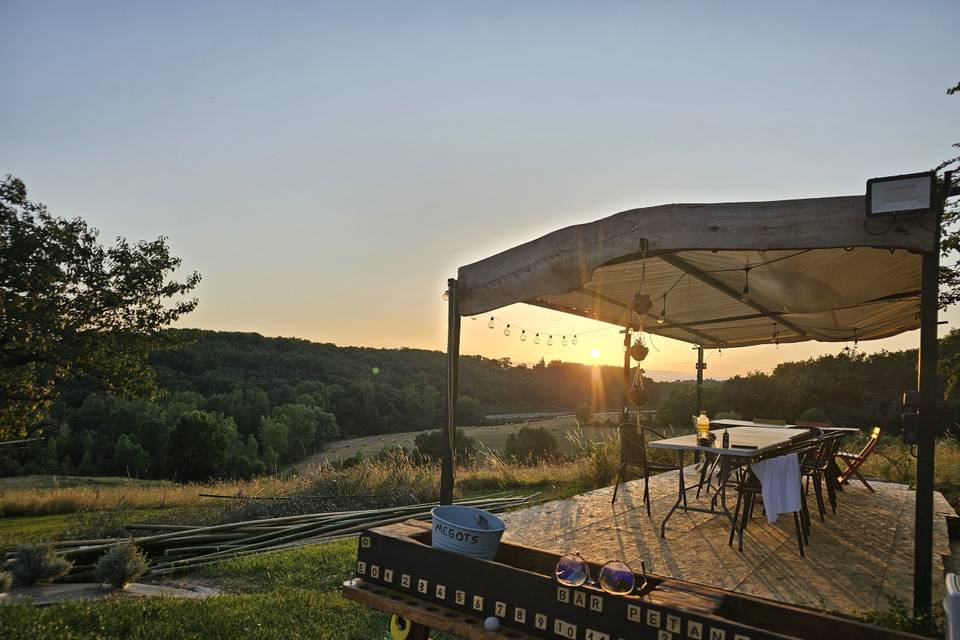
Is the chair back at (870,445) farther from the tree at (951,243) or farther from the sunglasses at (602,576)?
the sunglasses at (602,576)

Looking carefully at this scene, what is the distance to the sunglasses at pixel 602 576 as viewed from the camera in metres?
1.83

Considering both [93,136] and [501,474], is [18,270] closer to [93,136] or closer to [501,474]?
[93,136]

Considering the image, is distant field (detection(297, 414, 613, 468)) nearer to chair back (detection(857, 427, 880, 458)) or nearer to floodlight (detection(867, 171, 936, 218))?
chair back (detection(857, 427, 880, 458))

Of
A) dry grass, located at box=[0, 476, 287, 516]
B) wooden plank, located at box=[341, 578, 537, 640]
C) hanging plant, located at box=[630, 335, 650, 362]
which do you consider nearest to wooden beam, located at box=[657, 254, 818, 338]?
hanging plant, located at box=[630, 335, 650, 362]

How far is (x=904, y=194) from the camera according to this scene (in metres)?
3.06

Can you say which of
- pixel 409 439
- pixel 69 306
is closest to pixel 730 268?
pixel 69 306

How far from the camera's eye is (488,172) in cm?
777

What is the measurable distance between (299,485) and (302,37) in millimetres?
6095

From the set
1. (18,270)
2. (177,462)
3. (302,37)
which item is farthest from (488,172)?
(177,462)

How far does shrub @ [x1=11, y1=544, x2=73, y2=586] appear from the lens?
4320mm

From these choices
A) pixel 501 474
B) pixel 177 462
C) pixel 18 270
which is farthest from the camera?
pixel 177 462

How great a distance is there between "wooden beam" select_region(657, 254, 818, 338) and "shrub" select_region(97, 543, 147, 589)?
4.44m

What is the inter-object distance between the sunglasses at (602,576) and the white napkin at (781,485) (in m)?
2.89

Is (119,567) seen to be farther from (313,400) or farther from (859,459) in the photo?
(313,400)
